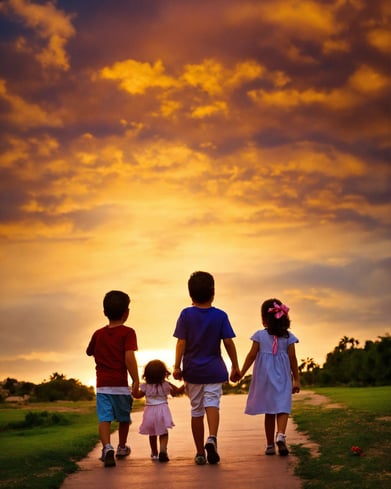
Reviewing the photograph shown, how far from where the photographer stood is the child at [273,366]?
9.78 m

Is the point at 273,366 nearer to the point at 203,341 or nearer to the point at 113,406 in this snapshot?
the point at 203,341

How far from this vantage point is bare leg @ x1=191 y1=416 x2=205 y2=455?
29.7 ft

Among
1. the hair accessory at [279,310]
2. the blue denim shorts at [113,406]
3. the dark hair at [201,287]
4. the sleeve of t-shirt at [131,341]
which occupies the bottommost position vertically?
the blue denim shorts at [113,406]

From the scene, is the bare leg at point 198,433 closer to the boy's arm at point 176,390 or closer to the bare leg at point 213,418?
the bare leg at point 213,418

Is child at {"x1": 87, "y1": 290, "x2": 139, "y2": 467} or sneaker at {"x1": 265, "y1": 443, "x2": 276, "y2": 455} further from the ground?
child at {"x1": 87, "y1": 290, "x2": 139, "y2": 467}

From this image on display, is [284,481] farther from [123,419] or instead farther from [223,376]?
[123,419]

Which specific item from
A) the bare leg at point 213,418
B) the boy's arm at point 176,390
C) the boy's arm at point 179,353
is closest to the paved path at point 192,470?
the bare leg at point 213,418

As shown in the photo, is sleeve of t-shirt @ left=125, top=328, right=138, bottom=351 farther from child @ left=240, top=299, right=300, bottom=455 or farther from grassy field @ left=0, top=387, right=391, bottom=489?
grassy field @ left=0, top=387, right=391, bottom=489

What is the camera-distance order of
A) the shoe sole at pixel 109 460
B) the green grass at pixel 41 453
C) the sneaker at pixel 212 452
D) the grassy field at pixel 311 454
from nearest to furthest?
1. the grassy field at pixel 311 454
2. the green grass at pixel 41 453
3. the sneaker at pixel 212 452
4. the shoe sole at pixel 109 460

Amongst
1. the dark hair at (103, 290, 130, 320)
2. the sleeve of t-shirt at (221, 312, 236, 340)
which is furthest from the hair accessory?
the dark hair at (103, 290, 130, 320)

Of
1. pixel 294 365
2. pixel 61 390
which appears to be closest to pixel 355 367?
pixel 61 390

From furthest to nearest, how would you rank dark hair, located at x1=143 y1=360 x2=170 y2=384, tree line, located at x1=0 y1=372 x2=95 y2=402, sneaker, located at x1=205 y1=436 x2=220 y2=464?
1. tree line, located at x1=0 y1=372 x2=95 y2=402
2. dark hair, located at x1=143 y1=360 x2=170 y2=384
3. sneaker, located at x1=205 y1=436 x2=220 y2=464

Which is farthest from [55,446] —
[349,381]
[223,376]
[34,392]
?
[349,381]

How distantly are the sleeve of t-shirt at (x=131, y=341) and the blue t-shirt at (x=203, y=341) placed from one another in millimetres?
621
